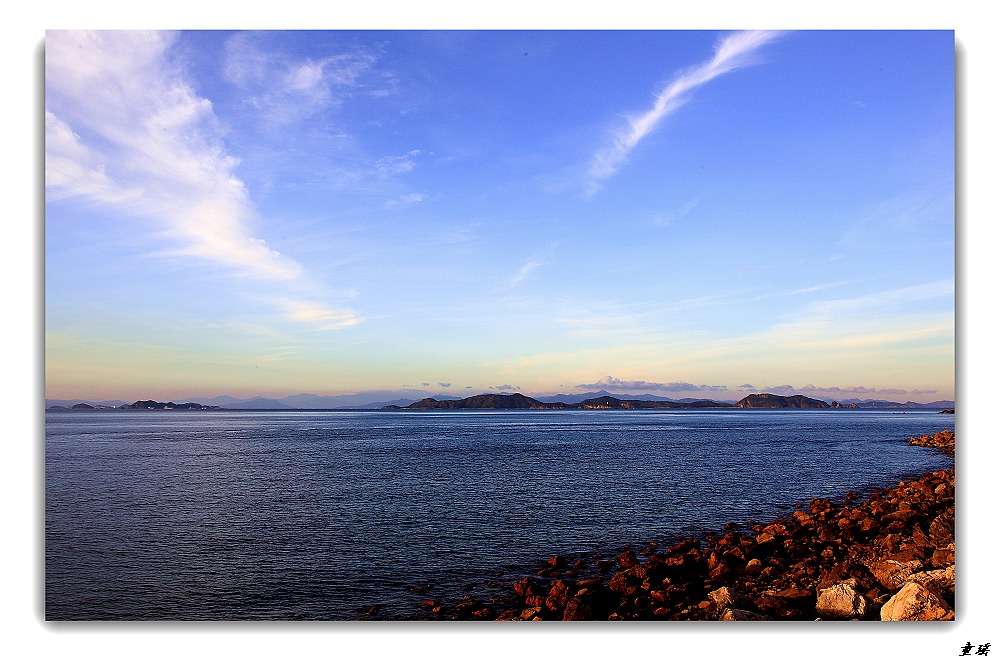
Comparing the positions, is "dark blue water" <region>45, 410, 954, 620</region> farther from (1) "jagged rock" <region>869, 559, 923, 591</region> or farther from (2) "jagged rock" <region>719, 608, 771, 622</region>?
(1) "jagged rock" <region>869, 559, 923, 591</region>

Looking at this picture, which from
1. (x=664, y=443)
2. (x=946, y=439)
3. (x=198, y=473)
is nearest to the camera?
(x=198, y=473)

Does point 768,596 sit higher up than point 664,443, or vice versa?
point 768,596

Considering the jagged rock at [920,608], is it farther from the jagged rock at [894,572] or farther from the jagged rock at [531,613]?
the jagged rock at [531,613]

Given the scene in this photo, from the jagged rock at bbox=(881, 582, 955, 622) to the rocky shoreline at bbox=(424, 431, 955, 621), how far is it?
11mm

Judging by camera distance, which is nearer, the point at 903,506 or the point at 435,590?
the point at 435,590

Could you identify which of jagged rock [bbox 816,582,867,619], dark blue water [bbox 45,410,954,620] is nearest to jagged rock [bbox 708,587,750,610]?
jagged rock [bbox 816,582,867,619]

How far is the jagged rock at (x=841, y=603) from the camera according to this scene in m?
7.73

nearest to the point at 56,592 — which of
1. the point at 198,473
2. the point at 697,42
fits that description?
the point at 697,42

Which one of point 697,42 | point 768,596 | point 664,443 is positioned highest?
point 697,42

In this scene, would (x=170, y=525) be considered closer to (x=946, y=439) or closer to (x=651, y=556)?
(x=651, y=556)

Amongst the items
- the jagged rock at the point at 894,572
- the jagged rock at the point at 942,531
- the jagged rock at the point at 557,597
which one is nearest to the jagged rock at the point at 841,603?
the jagged rock at the point at 894,572

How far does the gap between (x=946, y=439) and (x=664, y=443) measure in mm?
15739

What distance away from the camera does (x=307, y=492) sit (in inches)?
749

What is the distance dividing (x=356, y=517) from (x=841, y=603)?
10588 mm
